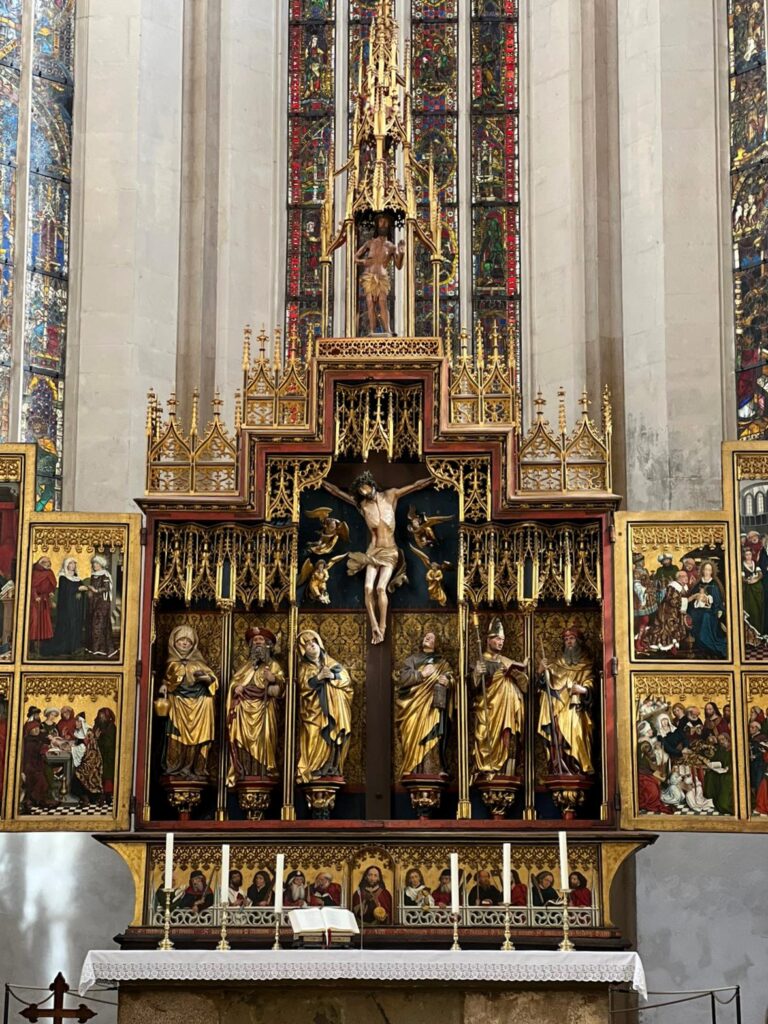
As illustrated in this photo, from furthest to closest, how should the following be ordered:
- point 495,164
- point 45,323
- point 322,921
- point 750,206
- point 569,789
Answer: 1. point 495,164
2. point 45,323
3. point 750,206
4. point 569,789
5. point 322,921

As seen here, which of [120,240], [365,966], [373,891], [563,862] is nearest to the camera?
[365,966]

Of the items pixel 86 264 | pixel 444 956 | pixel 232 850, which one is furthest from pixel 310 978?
pixel 86 264

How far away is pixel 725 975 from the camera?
16234 mm

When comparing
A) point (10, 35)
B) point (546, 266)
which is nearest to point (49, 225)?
point (10, 35)

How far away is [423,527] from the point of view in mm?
15258

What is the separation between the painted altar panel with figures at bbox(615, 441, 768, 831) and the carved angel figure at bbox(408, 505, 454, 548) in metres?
1.52

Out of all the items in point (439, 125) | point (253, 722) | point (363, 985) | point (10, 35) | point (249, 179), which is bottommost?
point (363, 985)

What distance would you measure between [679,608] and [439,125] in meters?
7.15

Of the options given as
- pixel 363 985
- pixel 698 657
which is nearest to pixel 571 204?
pixel 698 657

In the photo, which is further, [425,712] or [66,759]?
[425,712]

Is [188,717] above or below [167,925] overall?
above

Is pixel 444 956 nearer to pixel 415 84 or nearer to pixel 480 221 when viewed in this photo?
pixel 480 221

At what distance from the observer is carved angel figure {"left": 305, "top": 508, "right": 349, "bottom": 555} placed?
602 inches

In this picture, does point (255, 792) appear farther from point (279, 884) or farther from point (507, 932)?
point (507, 932)
